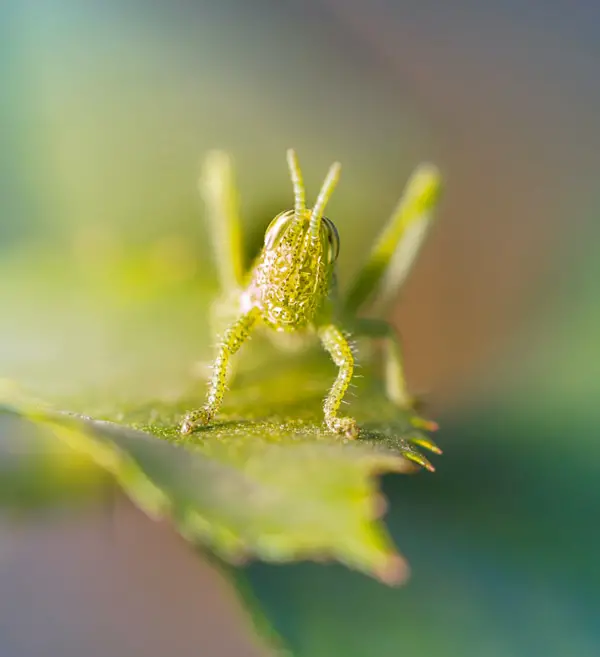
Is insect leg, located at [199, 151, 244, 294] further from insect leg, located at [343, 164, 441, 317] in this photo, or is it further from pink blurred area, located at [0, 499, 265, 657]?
pink blurred area, located at [0, 499, 265, 657]

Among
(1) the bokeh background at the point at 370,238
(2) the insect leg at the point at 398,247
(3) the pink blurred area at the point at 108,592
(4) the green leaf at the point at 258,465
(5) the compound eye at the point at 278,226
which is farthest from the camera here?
(2) the insect leg at the point at 398,247

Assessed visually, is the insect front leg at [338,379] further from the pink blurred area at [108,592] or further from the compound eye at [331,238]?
the pink blurred area at [108,592]

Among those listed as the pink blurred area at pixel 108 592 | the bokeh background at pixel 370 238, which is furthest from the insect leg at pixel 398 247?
the pink blurred area at pixel 108 592

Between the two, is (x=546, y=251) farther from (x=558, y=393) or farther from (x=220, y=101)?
(x=220, y=101)

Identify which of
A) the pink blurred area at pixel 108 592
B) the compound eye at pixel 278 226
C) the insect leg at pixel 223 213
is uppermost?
the compound eye at pixel 278 226

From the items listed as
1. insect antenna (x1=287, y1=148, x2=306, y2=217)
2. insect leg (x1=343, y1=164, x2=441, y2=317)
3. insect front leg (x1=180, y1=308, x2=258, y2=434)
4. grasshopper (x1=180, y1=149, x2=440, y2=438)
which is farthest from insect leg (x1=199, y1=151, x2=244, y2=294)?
insect antenna (x1=287, y1=148, x2=306, y2=217)

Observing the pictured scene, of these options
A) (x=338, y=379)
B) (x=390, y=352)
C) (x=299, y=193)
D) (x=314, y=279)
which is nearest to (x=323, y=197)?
(x=299, y=193)

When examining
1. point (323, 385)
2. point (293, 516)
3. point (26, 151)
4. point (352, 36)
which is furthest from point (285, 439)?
point (352, 36)

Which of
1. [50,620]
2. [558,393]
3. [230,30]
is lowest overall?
[50,620]
